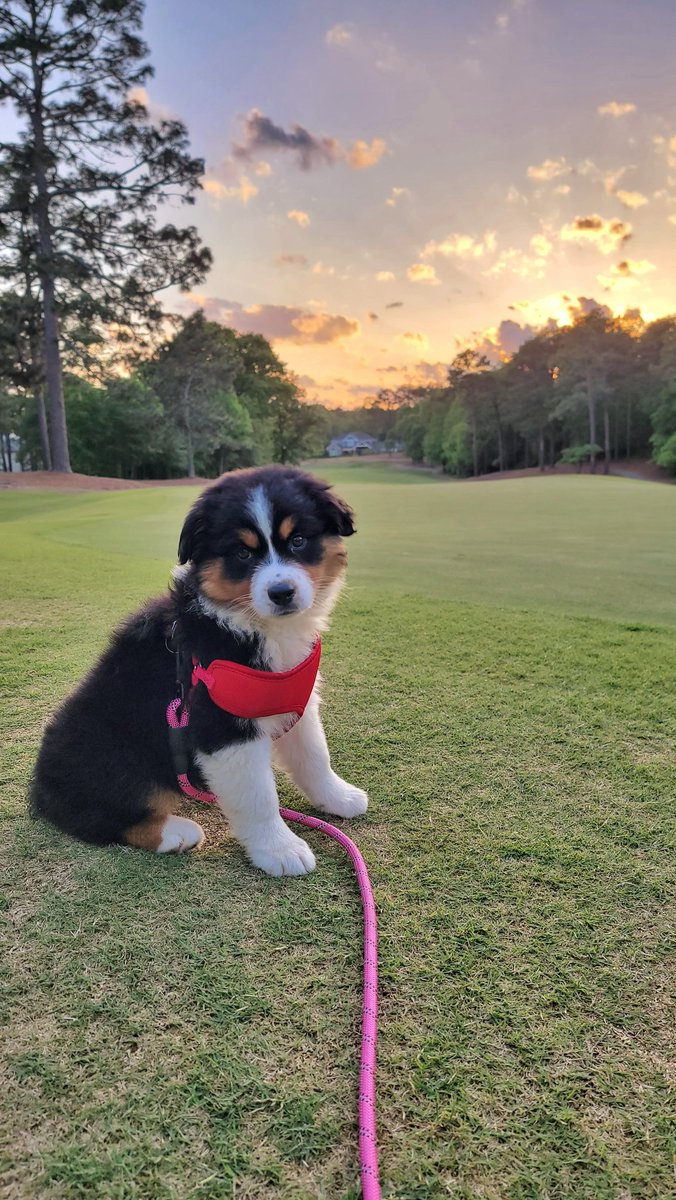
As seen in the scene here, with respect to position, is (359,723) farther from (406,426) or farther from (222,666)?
(406,426)

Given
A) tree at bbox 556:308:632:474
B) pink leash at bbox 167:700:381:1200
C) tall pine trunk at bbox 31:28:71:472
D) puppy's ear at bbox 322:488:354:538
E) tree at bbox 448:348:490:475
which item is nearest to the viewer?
pink leash at bbox 167:700:381:1200

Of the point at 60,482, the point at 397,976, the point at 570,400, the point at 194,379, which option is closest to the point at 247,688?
the point at 397,976

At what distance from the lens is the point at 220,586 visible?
7.34ft

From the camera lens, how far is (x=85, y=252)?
26.8 metres

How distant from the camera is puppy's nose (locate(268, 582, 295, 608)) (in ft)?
6.92

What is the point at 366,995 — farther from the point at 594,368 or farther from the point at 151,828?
the point at 594,368

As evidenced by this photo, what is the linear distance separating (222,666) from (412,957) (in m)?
1.04

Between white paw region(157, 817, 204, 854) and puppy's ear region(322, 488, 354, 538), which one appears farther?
puppy's ear region(322, 488, 354, 538)

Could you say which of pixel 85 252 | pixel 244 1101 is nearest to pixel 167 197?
pixel 85 252

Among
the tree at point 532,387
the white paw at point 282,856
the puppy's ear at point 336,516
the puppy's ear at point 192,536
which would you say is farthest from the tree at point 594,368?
the white paw at point 282,856

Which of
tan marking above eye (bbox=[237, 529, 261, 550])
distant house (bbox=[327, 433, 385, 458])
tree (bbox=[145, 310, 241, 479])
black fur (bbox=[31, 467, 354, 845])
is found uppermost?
distant house (bbox=[327, 433, 385, 458])

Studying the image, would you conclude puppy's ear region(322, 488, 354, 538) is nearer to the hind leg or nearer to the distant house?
the hind leg

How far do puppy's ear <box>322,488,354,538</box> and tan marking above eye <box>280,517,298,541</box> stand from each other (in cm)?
21

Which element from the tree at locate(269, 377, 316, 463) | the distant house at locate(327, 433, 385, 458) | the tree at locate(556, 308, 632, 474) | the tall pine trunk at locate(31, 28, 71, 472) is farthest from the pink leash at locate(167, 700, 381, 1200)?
the distant house at locate(327, 433, 385, 458)
